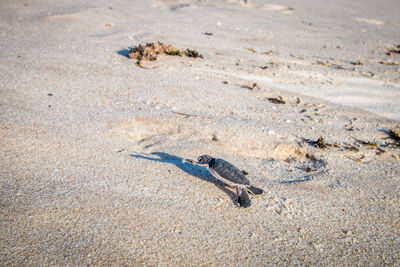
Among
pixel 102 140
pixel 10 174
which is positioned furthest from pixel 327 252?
pixel 10 174

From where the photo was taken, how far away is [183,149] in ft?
8.33

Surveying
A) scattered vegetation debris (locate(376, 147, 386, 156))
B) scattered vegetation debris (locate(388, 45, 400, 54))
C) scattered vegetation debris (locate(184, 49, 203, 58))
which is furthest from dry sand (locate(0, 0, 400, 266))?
scattered vegetation debris (locate(388, 45, 400, 54))

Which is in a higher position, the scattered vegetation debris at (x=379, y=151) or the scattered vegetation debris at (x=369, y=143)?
the scattered vegetation debris at (x=369, y=143)

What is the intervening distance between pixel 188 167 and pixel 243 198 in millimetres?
560

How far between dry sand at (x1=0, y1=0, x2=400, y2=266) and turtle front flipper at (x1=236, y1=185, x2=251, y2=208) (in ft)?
0.16

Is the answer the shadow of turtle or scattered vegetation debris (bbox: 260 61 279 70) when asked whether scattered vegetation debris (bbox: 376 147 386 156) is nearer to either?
the shadow of turtle

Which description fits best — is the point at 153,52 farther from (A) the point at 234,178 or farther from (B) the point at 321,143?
(A) the point at 234,178

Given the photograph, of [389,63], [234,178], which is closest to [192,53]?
[234,178]

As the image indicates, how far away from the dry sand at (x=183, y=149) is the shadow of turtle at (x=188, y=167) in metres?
0.02

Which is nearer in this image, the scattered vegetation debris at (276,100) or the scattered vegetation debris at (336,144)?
the scattered vegetation debris at (336,144)

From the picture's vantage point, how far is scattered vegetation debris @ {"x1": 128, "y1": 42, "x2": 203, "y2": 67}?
413 centimetres

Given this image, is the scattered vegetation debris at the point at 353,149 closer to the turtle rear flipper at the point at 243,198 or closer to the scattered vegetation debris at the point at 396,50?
the turtle rear flipper at the point at 243,198

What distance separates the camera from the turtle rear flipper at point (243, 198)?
1.95 metres

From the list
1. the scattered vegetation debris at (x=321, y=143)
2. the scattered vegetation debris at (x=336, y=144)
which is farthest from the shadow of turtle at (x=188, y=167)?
the scattered vegetation debris at (x=336, y=144)
